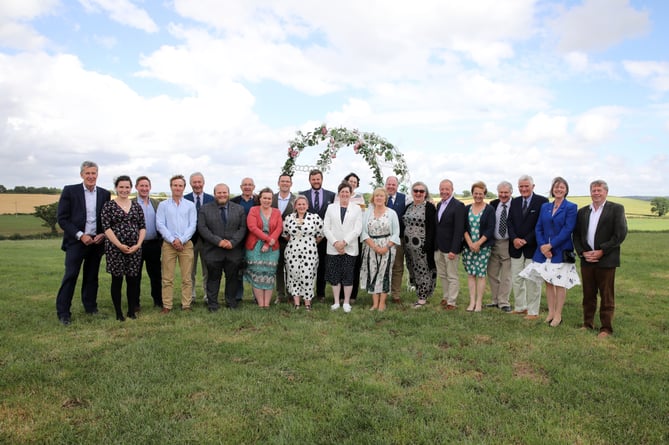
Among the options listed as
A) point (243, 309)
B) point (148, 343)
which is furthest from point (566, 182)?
point (148, 343)

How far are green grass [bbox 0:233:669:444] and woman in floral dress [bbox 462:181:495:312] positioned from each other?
1.89ft

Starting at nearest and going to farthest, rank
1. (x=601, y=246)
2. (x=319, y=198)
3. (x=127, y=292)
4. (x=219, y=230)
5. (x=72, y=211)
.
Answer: (x=601, y=246), (x=72, y=211), (x=127, y=292), (x=219, y=230), (x=319, y=198)

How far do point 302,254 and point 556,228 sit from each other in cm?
375

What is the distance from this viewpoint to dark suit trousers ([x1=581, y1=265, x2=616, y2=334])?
Answer: 5953 mm

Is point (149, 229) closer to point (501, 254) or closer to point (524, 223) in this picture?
point (501, 254)

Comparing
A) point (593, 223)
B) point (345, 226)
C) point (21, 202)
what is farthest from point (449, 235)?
point (21, 202)

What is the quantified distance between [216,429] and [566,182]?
555cm

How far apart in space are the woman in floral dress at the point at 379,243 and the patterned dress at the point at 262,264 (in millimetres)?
1450

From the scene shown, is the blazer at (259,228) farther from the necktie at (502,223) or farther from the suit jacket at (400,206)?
the necktie at (502,223)

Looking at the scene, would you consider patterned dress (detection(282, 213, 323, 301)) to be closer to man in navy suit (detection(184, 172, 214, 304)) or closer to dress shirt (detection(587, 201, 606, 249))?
man in navy suit (detection(184, 172, 214, 304))

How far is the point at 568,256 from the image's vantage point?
628 centimetres

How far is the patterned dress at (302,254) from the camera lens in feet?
23.5

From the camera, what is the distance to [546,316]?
7.05m

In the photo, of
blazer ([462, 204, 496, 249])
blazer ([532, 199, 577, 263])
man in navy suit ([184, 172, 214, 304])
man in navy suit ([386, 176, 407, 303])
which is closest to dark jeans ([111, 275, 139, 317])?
man in navy suit ([184, 172, 214, 304])
